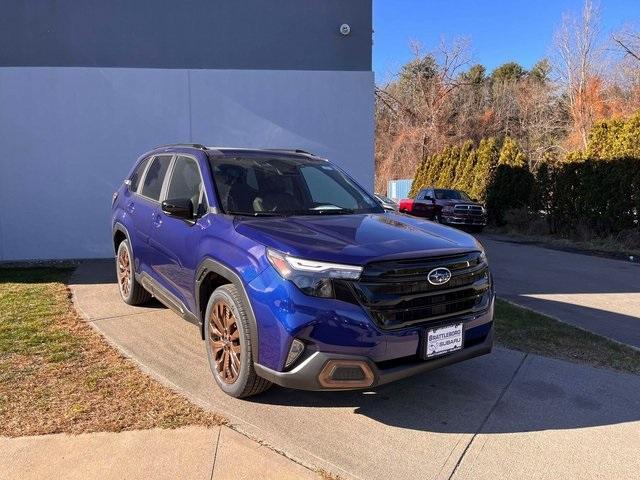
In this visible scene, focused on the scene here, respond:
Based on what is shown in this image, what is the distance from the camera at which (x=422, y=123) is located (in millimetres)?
45781

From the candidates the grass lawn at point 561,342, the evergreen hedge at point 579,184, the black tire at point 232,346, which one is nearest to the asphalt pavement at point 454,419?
the black tire at point 232,346

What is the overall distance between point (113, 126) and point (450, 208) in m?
14.1

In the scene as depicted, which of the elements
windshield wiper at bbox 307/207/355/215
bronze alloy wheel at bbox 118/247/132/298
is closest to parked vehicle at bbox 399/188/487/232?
bronze alloy wheel at bbox 118/247/132/298

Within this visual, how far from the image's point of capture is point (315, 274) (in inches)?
135

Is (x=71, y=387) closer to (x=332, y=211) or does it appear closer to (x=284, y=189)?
(x=284, y=189)

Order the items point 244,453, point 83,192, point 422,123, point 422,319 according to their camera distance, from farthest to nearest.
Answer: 1. point 422,123
2. point 83,192
3. point 422,319
4. point 244,453

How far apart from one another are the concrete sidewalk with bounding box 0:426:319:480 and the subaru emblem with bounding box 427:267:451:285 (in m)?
1.42

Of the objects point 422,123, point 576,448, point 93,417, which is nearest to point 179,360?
point 93,417

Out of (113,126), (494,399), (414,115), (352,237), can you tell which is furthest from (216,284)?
(414,115)

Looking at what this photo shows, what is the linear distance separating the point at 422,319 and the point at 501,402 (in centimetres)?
115

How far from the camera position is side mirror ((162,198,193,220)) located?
439 centimetres

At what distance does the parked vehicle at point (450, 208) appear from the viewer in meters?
21.1

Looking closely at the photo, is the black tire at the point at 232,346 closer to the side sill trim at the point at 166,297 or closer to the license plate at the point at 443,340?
the side sill trim at the point at 166,297

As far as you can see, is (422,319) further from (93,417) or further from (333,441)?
(93,417)
